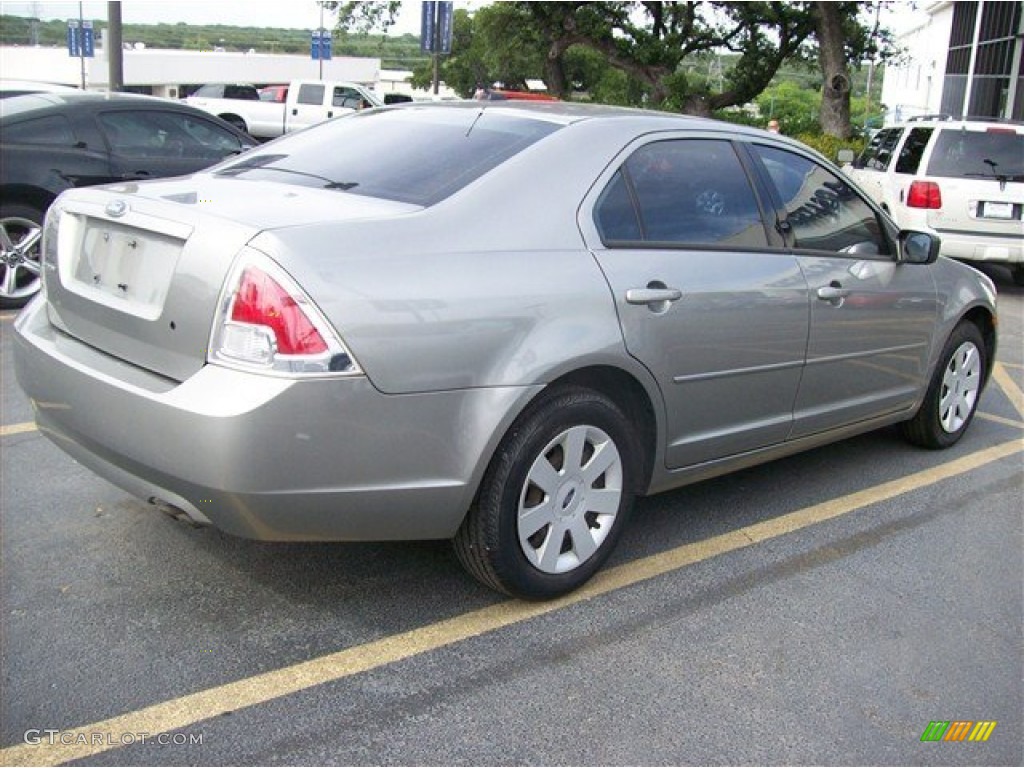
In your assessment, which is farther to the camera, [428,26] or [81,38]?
[81,38]

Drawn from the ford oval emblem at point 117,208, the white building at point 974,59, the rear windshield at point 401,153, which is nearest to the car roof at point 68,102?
the rear windshield at point 401,153

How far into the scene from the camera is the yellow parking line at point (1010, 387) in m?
6.64

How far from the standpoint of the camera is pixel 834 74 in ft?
72.4

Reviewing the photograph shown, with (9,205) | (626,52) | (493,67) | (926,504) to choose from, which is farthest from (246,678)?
(493,67)

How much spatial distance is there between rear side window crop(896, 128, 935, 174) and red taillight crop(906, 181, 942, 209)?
1.02 ft

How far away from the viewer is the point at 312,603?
134 inches

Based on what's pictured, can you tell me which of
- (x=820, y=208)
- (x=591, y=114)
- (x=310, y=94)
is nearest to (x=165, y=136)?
(x=591, y=114)

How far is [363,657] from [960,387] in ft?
12.4

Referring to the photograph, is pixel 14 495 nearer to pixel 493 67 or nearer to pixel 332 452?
pixel 332 452

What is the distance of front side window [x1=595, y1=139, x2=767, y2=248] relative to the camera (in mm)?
3633

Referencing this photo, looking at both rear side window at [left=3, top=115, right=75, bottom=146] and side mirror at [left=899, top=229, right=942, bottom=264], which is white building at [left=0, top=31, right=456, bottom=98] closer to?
rear side window at [left=3, top=115, right=75, bottom=146]

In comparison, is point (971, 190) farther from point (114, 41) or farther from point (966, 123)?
point (114, 41)

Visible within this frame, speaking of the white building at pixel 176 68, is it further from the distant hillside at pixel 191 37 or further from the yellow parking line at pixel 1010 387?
the yellow parking line at pixel 1010 387

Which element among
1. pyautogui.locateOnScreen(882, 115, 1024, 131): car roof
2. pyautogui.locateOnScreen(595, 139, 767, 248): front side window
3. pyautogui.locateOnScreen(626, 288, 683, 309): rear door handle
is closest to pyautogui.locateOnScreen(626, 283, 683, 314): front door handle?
pyautogui.locateOnScreen(626, 288, 683, 309): rear door handle
